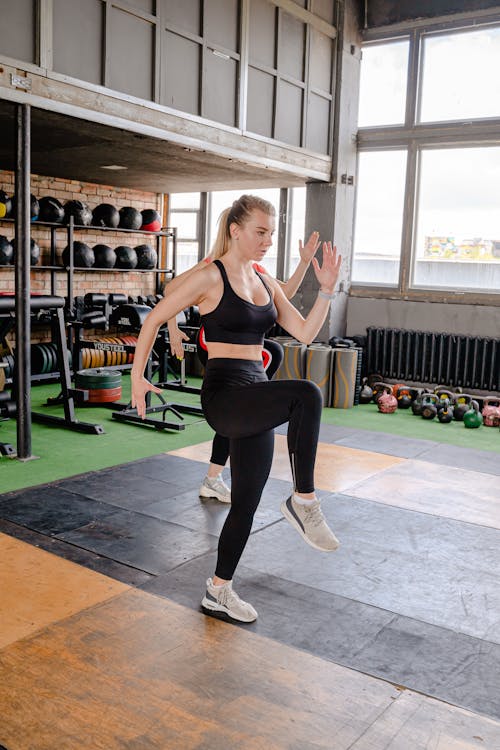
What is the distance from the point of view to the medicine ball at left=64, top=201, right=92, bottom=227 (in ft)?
25.6

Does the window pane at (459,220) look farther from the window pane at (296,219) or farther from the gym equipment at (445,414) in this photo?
the gym equipment at (445,414)

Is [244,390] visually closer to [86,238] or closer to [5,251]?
[5,251]

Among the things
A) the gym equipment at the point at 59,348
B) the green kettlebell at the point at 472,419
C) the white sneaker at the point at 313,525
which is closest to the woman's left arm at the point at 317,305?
the white sneaker at the point at 313,525

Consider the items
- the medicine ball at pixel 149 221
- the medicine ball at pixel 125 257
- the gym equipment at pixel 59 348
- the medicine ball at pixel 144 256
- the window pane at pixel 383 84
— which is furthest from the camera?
the medicine ball at pixel 149 221

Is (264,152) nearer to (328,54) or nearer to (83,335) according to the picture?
(328,54)

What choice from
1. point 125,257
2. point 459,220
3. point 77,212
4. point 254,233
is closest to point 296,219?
point 459,220

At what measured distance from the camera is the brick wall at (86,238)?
788 centimetres

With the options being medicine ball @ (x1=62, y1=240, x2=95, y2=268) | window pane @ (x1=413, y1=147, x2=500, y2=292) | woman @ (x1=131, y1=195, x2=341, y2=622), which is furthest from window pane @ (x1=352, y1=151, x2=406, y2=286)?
woman @ (x1=131, y1=195, x2=341, y2=622)

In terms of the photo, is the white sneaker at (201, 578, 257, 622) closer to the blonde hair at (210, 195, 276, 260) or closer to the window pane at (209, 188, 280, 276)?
the blonde hair at (210, 195, 276, 260)

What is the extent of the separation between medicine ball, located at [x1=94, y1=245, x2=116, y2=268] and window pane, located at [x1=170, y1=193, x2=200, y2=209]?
200 cm

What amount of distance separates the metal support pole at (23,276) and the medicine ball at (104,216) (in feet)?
12.3

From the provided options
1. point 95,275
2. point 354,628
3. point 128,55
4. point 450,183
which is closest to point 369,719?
point 354,628

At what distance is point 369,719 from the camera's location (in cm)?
194

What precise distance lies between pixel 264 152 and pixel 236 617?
5.10 metres
